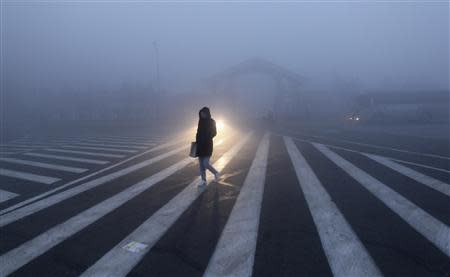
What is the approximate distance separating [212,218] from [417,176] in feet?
19.0

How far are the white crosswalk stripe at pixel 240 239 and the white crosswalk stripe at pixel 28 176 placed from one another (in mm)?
5691

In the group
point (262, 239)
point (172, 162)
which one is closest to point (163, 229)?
point (262, 239)

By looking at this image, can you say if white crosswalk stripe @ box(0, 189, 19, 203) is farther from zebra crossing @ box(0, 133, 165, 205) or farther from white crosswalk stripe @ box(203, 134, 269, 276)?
white crosswalk stripe @ box(203, 134, 269, 276)

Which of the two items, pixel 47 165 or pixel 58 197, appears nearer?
pixel 58 197

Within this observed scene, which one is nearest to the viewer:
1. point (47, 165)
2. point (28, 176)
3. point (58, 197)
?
point (58, 197)

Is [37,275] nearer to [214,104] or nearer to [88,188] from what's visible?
[88,188]

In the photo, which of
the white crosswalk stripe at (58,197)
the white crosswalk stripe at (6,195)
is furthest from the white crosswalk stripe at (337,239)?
the white crosswalk stripe at (6,195)

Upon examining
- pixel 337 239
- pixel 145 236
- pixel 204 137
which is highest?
pixel 204 137

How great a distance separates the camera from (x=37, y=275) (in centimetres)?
385

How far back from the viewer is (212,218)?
5449 millimetres

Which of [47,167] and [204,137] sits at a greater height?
[204,137]

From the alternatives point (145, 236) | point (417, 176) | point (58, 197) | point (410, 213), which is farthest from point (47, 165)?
point (417, 176)

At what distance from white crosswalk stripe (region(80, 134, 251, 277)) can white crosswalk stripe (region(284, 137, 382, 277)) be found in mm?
2406

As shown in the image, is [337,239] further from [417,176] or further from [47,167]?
[47,167]
